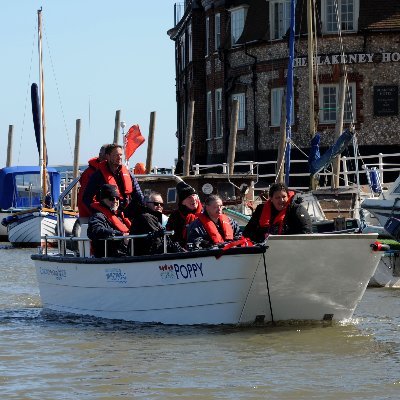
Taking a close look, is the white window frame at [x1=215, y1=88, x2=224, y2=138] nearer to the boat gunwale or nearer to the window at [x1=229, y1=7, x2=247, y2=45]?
the window at [x1=229, y1=7, x2=247, y2=45]

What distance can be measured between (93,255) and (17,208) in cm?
2482

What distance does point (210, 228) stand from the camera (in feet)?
49.1

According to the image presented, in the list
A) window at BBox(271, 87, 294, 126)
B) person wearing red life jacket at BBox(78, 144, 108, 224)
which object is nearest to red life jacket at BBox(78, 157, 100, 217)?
person wearing red life jacket at BBox(78, 144, 108, 224)

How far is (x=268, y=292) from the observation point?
14.3 metres

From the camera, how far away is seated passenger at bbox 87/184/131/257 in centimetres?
1541

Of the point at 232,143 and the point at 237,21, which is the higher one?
the point at 237,21

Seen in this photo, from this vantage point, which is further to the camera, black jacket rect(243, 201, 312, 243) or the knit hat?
the knit hat

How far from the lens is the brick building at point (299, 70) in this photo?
40719mm

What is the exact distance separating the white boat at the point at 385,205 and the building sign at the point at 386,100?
589 inches

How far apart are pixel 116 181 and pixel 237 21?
1134 inches

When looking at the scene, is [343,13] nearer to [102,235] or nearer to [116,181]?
[116,181]

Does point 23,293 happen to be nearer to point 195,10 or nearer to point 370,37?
point 370,37

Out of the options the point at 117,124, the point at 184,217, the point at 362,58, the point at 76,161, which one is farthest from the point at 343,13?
the point at 184,217

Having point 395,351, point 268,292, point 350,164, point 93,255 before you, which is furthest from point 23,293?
point 350,164
